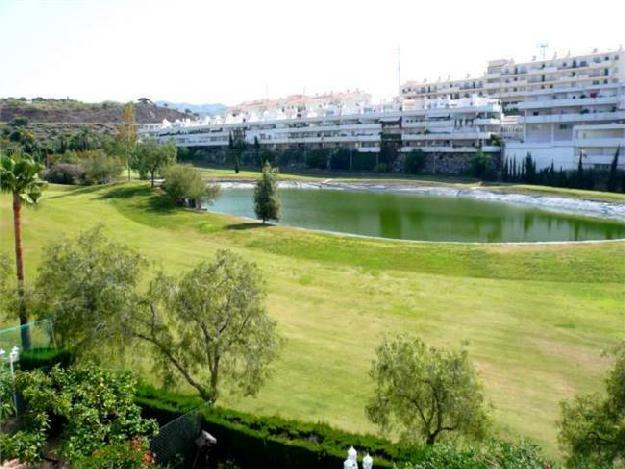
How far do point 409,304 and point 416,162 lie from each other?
70612 mm

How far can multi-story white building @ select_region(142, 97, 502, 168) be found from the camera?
9481 cm

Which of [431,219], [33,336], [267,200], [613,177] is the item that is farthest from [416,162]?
[33,336]

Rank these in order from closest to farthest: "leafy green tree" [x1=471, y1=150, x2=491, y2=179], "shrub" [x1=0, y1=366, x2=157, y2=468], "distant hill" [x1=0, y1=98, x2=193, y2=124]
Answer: "shrub" [x1=0, y1=366, x2=157, y2=468] < "leafy green tree" [x1=471, y1=150, x2=491, y2=179] < "distant hill" [x1=0, y1=98, x2=193, y2=124]

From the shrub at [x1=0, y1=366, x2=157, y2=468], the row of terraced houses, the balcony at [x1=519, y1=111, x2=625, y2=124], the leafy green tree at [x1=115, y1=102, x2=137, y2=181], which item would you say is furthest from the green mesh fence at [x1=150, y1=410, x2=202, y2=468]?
the balcony at [x1=519, y1=111, x2=625, y2=124]

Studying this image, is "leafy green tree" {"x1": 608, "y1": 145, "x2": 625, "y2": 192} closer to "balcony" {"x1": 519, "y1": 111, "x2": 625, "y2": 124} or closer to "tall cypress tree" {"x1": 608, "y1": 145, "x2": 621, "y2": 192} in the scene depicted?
"tall cypress tree" {"x1": 608, "y1": 145, "x2": 621, "y2": 192}

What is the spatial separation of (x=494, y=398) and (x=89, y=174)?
6771 cm

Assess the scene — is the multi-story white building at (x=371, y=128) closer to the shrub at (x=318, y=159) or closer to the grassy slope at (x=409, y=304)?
the shrub at (x=318, y=159)

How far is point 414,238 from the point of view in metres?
49.6

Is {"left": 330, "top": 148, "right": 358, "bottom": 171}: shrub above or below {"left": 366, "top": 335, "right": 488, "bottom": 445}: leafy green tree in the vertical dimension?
above

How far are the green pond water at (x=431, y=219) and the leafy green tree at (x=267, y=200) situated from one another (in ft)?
10.9

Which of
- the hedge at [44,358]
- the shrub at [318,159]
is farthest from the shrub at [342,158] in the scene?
the hedge at [44,358]

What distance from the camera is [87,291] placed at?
62.2 feet

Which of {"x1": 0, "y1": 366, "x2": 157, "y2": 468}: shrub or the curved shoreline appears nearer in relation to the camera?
{"x1": 0, "y1": 366, "x2": 157, "y2": 468}: shrub

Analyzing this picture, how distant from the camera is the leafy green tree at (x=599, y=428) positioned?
43.7 ft
